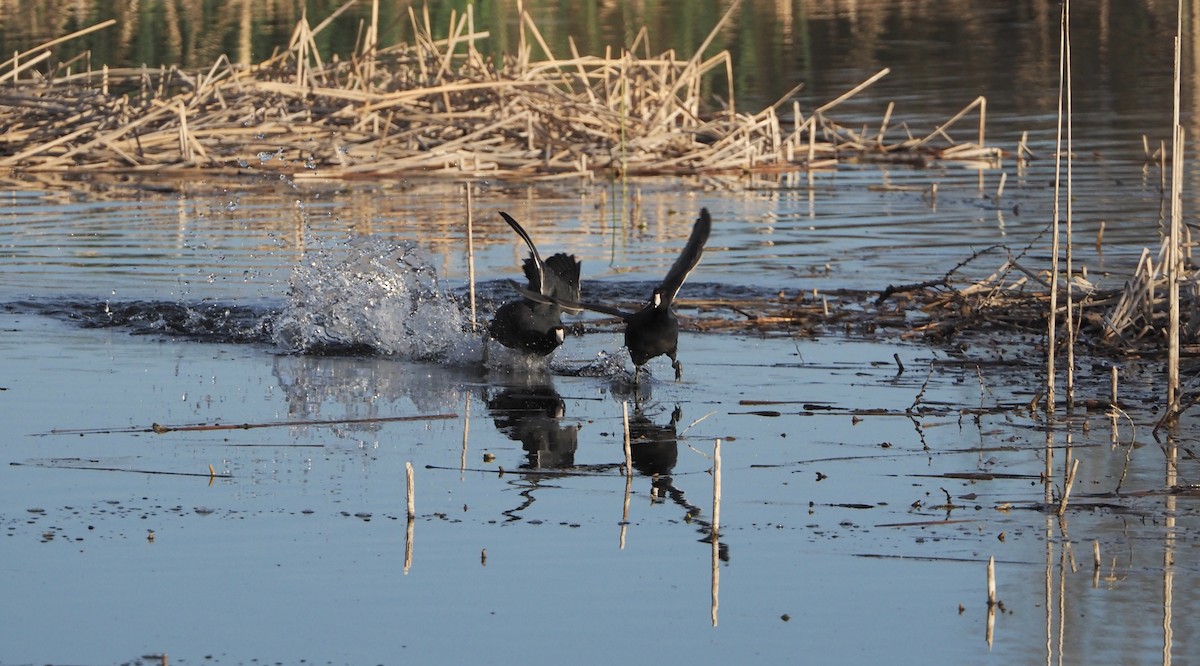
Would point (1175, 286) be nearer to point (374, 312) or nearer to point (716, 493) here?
point (716, 493)

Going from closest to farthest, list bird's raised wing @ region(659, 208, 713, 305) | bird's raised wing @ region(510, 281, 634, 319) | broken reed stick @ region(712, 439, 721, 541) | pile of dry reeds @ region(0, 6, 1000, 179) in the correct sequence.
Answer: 1. broken reed stick @ region(712, 439, 721, 541)
2. bird's raised wing @ region(510, 281, 634, 319)
3. bird's raised wing @ region(659, 208, 713, 305)
4. pile of dry reeds @ region(0, 6, 1000, 179)

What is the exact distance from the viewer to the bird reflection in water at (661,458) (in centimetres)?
647

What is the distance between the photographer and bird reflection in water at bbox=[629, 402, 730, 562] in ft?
21.2

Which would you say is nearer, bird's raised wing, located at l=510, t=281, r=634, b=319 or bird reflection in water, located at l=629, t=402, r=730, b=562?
bird reflection in water, located at l=629, t=402, r=730, b=562

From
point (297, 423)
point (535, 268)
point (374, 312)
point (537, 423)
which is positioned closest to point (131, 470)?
point (297, 423)

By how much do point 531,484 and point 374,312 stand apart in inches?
136

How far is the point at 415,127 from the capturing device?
18578mm

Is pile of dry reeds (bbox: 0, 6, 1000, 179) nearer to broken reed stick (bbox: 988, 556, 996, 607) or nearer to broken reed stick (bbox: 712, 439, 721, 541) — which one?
broken reed stick (bbox: 712, 439, 721, 541)

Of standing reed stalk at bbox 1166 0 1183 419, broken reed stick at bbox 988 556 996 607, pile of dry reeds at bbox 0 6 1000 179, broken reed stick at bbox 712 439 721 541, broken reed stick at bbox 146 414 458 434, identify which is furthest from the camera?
pile of dry reeds at bbox 0 6 1000 179

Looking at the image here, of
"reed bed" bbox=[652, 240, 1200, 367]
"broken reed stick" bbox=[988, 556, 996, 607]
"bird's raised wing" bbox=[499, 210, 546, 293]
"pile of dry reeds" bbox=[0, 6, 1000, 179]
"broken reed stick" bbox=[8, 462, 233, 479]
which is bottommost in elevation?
"broken reed stick" bbox=[988, 556, 996, 607]

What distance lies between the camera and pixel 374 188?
17.5m

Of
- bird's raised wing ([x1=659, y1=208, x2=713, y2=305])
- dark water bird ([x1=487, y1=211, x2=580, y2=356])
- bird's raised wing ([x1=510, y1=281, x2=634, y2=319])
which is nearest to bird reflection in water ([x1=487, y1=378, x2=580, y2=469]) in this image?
dark water bird ([x1=487, y1=211, x2=580, y2=356])

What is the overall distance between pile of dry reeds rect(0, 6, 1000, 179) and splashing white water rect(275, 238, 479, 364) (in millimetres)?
7141

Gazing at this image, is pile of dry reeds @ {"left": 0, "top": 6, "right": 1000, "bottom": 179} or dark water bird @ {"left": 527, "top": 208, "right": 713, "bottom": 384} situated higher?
pile of dry reeds @ {"left": 0, "top": 6, "right": 1000, "bottom": 179}
